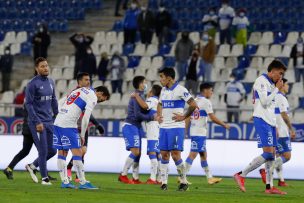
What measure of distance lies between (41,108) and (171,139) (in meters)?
2.93

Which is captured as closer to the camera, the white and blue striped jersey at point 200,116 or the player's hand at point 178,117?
the player's hand at point 178,117

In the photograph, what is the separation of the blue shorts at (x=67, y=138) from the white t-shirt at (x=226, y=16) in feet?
63.5

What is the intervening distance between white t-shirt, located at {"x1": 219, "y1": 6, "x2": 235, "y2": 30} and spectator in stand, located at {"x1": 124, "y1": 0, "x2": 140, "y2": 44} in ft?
11.1

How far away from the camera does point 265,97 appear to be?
2092 centimetres

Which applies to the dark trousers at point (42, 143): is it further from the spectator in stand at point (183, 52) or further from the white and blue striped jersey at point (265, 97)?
the spectator in stand at point (183, 52)

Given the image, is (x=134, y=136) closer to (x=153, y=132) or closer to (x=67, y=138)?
(x=153, y=132)

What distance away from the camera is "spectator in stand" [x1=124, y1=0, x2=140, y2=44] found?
41.9 m

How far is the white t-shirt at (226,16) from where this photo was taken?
40312mm

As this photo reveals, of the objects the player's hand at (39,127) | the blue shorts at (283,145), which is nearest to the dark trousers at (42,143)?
the player's hand at (39,127)

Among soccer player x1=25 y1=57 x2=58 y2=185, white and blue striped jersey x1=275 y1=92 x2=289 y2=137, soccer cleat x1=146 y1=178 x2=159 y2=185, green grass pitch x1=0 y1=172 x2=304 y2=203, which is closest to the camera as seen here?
green grass pitch x1=0 y1=172 x2=304 y2=203

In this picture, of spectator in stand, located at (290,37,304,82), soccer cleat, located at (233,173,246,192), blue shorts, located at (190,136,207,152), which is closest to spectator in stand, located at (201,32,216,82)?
spectator in stand, located at (290,37,304,82)

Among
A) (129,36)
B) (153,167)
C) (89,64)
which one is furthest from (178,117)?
(129,36)

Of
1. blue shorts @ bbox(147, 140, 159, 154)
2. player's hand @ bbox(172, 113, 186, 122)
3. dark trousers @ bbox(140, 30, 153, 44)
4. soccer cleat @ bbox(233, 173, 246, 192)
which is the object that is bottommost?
soccer cleat @ bbox(233, 173, 246, 192)

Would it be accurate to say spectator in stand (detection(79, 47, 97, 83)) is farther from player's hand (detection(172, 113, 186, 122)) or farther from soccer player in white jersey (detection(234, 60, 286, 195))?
soccer player in white jersey (detection(234, 60, 286, 195))
